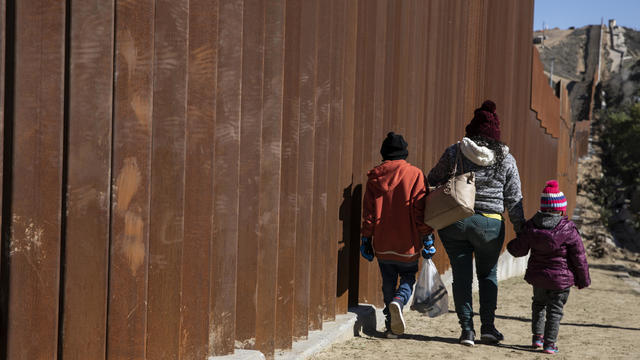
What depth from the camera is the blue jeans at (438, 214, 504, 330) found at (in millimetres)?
5707

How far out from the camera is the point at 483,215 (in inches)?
226

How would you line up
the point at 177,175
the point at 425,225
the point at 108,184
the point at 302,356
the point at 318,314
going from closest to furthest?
the point at 108,184 < the point at 177,175 < the point at 302,356 < the point at 318,314 < the point at 425,225

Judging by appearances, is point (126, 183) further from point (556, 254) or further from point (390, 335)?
point (556, 254)

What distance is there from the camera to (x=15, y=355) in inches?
111

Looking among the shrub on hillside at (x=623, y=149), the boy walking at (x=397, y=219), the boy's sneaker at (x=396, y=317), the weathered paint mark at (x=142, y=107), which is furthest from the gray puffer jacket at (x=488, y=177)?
the shrub on hillside at (x=623, y=149)

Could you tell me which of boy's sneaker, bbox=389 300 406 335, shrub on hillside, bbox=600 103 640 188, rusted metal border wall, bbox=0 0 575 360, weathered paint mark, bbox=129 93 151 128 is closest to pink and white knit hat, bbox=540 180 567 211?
boy's sneaker, bbox=389 300 406 335

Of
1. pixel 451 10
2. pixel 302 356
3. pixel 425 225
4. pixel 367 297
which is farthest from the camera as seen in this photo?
pixel 451 10

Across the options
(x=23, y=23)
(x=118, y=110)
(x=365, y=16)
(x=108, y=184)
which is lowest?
(x=108, y=184)

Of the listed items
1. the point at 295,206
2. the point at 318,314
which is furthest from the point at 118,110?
the point at 318,314

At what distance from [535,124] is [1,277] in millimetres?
12923

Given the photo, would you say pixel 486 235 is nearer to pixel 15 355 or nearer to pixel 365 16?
pixel 365 16

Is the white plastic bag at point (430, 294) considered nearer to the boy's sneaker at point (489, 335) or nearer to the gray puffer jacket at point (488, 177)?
the boy's sneaker at point (489, 335)

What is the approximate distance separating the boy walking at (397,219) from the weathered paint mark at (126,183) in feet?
9.23

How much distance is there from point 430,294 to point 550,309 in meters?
0.93
